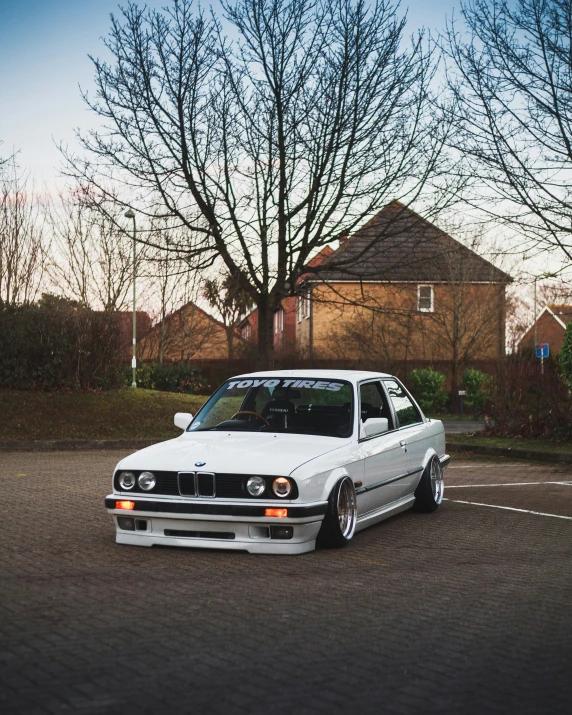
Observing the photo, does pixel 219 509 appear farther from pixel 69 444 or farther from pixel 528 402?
pixel 528 402

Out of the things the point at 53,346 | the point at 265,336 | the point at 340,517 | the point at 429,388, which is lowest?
the point at 340,517

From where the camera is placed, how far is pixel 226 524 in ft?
25.6

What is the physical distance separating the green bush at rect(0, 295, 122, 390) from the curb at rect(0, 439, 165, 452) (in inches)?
130

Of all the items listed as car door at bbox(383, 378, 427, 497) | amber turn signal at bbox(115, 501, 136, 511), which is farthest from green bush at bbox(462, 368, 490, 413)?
amber turn signal at bbox(115, 501, 136, 511)

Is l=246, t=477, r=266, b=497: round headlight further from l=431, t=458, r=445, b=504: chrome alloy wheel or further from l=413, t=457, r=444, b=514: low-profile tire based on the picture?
l=431, t=458, r=445, b=504: chrome alloy wheel

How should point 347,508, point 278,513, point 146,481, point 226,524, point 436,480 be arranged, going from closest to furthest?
point 278,513
point 226,524
point 146,481
point 347,508
point 436,480

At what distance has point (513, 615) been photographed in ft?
20.0

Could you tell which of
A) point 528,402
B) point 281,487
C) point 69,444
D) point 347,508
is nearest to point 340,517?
point 347,508

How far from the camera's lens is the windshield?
9141mm

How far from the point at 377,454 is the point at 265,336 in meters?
16.4

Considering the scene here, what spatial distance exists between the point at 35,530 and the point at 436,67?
1739cm

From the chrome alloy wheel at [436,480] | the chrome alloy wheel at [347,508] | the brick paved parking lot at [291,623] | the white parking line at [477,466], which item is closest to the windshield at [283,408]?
the chrome alloy wheel at [347,508]

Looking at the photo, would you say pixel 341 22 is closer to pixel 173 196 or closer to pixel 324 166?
pixel 324 166

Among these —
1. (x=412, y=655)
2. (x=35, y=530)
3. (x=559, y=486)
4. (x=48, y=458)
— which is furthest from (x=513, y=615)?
(x=48, y=458)
